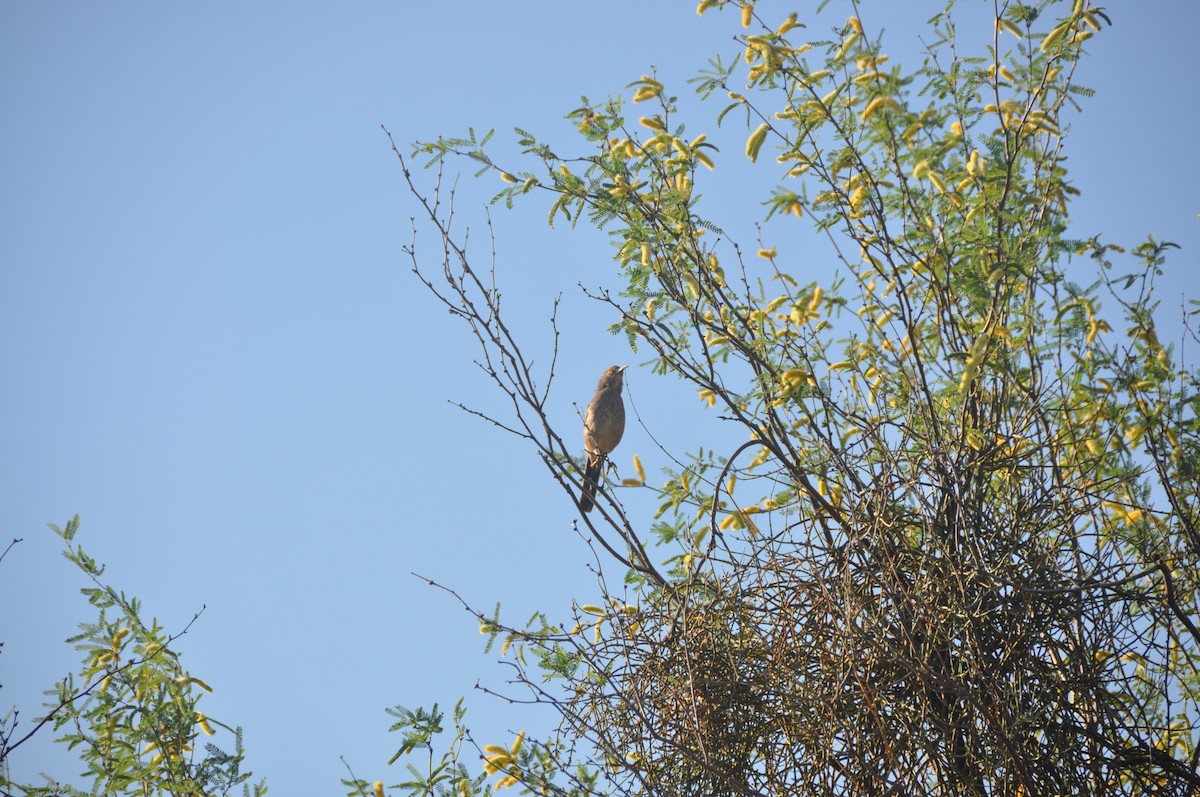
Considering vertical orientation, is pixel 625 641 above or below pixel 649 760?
above

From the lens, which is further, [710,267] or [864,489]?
[710,267]

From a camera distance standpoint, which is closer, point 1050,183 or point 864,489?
point 864,489

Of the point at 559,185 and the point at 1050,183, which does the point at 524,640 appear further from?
the point at 1050,183

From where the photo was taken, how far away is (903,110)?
2.98 metres

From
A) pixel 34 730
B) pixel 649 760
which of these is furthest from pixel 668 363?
pixel 34 730

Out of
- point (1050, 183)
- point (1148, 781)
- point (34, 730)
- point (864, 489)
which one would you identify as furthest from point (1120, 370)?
point (34, 730)

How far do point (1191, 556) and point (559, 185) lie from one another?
6.67 feet

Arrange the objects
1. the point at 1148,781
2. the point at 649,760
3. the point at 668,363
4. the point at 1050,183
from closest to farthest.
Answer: the point at 1148,781 → the point at 649,760 → the point at 1050,183 → the point at 668,363

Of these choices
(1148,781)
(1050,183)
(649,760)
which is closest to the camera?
(1148,781)

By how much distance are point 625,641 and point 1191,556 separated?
1.47 meters

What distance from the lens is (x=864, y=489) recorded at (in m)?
2.89

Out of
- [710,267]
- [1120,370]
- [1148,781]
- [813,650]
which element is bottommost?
[1148,781]

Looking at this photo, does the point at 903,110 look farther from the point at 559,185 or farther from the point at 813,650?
the point at 813,650

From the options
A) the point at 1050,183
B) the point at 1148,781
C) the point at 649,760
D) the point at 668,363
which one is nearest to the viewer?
the point at 1148,781
